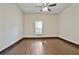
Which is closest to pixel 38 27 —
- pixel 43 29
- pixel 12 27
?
pixel 43 29

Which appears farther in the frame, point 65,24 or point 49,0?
point 65,24

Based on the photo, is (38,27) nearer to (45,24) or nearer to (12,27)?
(45,24)

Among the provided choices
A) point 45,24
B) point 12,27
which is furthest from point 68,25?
point 12,27

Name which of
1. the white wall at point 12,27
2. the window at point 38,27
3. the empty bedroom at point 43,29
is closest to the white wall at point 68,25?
the empty bedroom at point 43,29

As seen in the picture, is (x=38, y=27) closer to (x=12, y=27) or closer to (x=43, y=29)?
(x=43, y=29)

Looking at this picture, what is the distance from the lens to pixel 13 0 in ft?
3.10

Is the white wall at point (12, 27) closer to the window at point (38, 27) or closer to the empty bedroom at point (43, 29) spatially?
the empty bedroom at point (43, 29)

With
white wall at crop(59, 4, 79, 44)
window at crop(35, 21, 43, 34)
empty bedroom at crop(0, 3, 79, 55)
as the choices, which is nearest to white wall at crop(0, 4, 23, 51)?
empty bedroom at crop(0, 3, 79, 55)

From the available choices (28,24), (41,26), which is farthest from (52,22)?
(28,24)

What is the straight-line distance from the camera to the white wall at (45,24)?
4.91 ft

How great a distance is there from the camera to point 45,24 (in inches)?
61.9

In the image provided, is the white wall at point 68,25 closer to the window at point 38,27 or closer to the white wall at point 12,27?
the window at point 38,27

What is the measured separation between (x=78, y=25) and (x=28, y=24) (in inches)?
25.2

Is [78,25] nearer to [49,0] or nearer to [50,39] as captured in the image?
[50,39]
